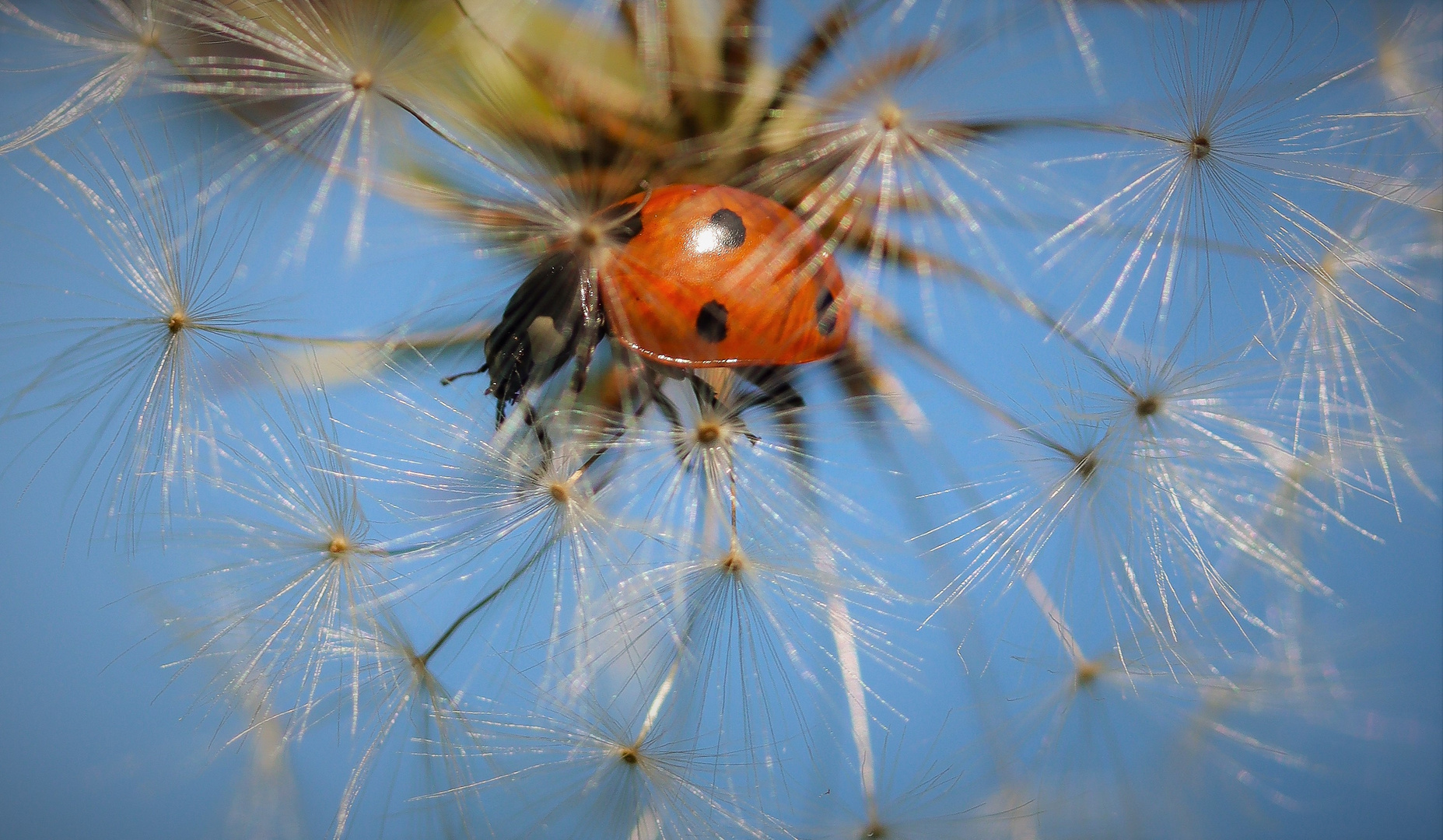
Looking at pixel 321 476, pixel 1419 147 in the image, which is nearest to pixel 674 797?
pixel 321 476

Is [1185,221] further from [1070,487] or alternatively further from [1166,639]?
[1166,639]

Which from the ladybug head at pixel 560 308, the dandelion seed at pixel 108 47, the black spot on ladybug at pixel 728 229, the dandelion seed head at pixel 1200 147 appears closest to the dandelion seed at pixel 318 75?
the dandelion seed at pixel 108 47

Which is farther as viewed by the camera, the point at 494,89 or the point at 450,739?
the point at 450,739

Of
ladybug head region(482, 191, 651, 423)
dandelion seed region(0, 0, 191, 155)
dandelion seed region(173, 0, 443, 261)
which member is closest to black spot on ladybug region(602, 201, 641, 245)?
ladybug head region(482, 191, 651, 423)

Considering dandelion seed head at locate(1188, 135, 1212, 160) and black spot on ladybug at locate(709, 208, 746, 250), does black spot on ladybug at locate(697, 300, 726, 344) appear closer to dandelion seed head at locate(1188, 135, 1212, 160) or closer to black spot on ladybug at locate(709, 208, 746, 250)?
black spot on ladybug at locate(709, 208, 746, 250)

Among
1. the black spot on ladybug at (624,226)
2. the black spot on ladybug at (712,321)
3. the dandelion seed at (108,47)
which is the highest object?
the dandelion seed at (108,47)

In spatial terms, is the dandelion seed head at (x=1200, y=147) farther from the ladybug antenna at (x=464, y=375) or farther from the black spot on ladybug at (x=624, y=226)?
the ladybug antenna at (x=464, y=375)

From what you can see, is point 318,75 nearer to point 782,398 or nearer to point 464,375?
point 464,375
